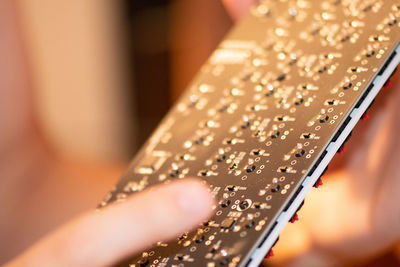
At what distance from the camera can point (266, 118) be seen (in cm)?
48

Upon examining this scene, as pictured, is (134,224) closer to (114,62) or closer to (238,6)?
(238,6)

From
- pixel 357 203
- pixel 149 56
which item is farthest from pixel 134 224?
pixel 149 56

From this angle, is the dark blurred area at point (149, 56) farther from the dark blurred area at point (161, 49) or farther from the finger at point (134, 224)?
the finger at point (134, 224)

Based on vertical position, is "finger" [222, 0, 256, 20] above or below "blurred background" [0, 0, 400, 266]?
below

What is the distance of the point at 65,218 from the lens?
2.95 ft

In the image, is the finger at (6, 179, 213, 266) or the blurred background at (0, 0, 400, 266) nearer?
the finger at (6, 179, 213, 266)

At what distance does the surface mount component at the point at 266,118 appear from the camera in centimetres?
40


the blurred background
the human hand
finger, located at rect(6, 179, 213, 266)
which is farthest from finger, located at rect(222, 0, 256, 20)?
the blurred background

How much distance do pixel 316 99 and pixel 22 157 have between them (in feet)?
2.03

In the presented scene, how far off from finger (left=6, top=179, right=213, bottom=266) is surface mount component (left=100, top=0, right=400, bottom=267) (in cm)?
2

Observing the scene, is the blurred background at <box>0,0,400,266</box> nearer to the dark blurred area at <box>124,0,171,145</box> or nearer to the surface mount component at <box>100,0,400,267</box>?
the dark blurred area at <box>124,0,171,145</box>

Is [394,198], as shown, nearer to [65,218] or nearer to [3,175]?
[65,218]

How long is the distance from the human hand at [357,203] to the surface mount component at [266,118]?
9 cm

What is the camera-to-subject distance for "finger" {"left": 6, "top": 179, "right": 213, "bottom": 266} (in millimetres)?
403
